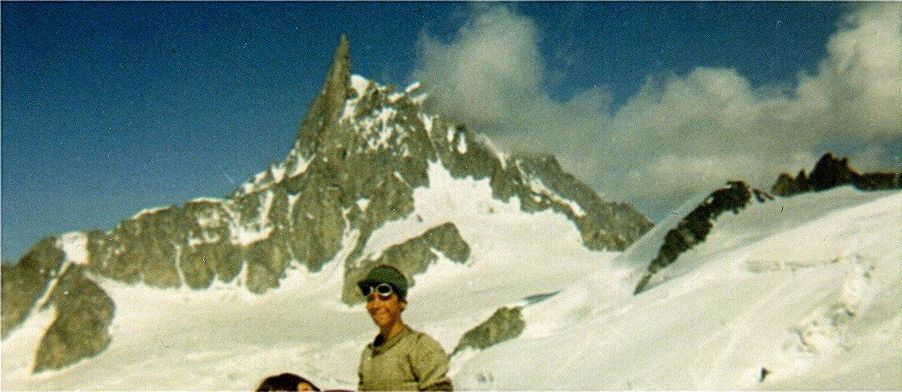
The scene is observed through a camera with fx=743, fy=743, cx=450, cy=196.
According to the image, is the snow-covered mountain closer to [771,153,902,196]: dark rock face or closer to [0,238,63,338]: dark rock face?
[0,238,63,338]: dark rock face

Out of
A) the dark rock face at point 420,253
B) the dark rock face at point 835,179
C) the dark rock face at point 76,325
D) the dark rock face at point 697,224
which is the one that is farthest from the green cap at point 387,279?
the dark rock face at point 420,253

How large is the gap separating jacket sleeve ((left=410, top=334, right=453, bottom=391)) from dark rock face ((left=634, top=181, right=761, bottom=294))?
1172 inches

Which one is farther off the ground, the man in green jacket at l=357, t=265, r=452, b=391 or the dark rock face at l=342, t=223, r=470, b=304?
the dark rock face at l=342, t=223, r=470, b=304

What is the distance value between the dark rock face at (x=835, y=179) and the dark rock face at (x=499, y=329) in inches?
694

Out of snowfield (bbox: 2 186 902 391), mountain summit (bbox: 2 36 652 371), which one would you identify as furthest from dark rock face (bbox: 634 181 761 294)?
mountain summit (bbox: 2 36 652 371)

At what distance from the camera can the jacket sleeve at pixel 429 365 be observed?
4.43m

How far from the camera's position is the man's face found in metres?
4.86

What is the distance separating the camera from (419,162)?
538ft

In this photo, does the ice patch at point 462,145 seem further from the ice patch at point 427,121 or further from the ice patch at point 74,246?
the ice patch at point 74,246

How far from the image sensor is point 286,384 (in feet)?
13.4

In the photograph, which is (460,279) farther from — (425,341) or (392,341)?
(425,341)

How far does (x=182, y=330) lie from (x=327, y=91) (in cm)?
8219

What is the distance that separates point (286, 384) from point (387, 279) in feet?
3.45

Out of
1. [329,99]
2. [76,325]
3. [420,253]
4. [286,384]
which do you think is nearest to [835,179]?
[286,384]
